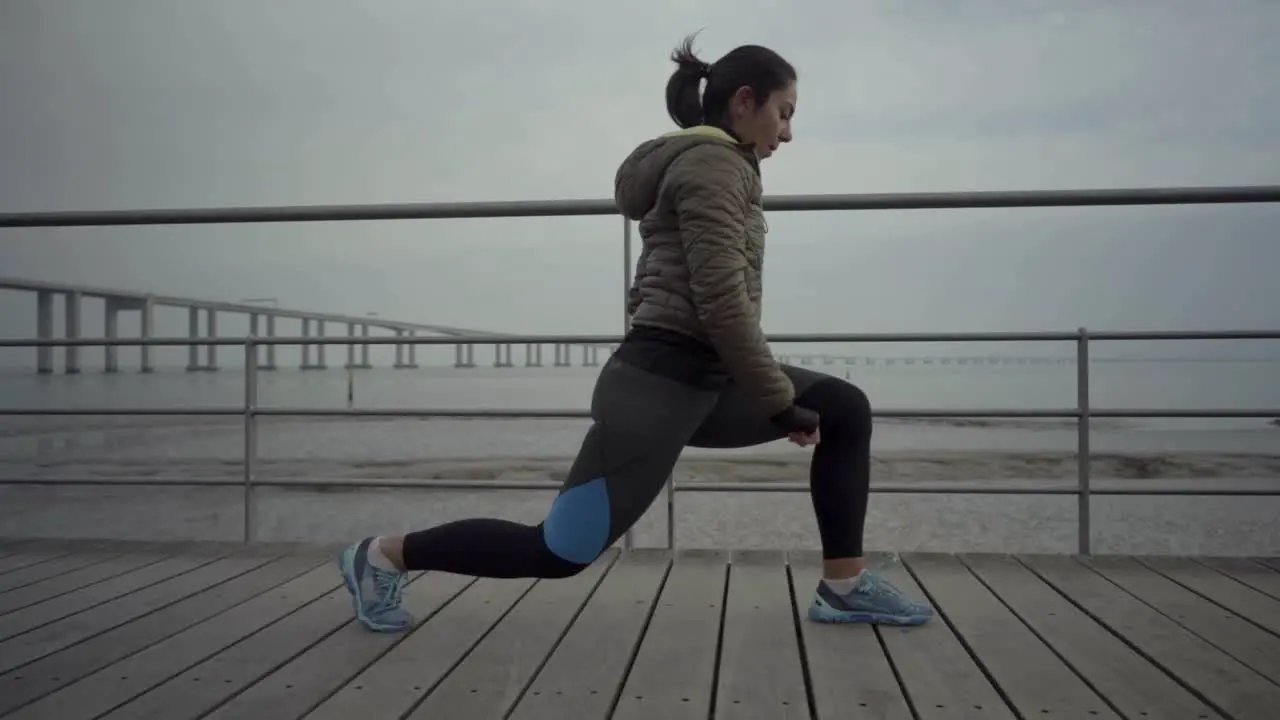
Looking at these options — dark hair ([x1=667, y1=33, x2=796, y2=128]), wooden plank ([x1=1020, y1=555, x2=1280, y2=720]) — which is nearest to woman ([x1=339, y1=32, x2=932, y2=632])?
dark hair ([x1=667, y1=33, x2=796, y2=128])

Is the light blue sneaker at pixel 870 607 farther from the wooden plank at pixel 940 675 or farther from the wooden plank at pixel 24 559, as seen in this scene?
the wooden plank at pixel 24 559

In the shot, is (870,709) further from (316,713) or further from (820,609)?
(316,713)

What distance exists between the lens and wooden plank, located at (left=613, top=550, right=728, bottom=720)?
1452 millimetres

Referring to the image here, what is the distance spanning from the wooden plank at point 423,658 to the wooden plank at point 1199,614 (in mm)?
1251

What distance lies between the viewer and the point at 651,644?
1771 mm

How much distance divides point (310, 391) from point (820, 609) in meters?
20.1

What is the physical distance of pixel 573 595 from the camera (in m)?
2.13

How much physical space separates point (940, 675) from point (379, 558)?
955 mm

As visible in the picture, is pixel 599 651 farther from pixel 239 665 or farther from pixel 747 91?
pixel 747 91

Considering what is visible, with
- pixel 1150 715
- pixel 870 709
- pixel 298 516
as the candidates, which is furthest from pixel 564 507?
pixel 298 516

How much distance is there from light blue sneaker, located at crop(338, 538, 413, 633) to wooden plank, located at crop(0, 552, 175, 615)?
2.56 feet

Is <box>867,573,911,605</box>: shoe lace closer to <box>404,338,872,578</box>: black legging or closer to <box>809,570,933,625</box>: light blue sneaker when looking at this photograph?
<box>809,570,933,625</box>: light blue sneaker

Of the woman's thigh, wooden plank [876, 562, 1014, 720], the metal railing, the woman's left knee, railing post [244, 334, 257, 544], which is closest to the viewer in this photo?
wooden plank [876, 562, 1014, 720]

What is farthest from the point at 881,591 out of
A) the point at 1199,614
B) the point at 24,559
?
the point at 24,559
